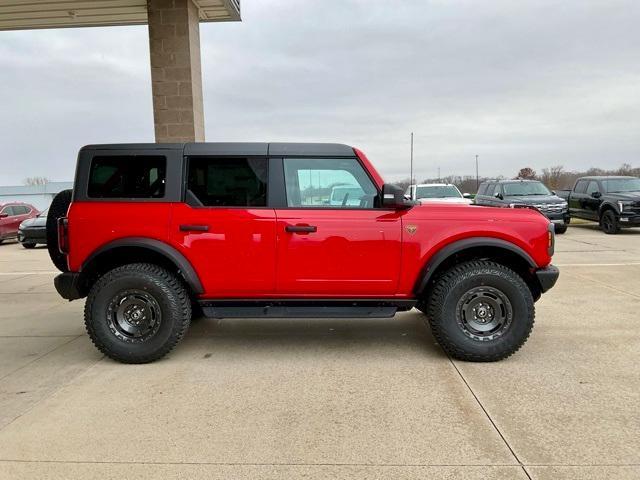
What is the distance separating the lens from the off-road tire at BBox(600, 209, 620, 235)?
1463cm

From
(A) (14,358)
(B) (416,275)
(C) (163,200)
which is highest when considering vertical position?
(C) (163,200)

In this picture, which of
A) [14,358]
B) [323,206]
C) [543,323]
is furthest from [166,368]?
[543,323]

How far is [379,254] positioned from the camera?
423 centimetres

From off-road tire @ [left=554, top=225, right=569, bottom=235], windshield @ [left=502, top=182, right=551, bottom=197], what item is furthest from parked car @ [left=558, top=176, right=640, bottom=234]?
windshield @ [left=502, top=182, right=551, bottom=197]

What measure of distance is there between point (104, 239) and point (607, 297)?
6.28 m

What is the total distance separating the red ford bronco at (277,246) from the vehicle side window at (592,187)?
13.6 m

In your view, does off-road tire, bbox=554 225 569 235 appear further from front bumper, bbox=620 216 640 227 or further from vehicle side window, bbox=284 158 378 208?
vehicle side window, bbox=284 158 378 208

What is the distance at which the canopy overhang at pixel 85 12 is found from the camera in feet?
33.4

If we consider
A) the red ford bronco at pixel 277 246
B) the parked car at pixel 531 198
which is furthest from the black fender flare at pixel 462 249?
the parked car at pixel 531 198

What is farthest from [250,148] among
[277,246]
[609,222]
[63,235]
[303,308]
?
[609,222]

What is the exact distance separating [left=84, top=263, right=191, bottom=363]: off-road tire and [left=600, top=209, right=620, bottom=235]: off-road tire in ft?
47.4

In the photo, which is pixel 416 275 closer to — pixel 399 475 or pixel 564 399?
pixel 564 399

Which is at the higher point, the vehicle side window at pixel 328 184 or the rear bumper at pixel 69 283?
the vehicle side window at pixel 328 184

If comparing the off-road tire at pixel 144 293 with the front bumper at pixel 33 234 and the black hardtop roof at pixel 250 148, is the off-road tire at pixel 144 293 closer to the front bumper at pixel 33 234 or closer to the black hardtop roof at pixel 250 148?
the black hardtop roof at pixel 250 148
